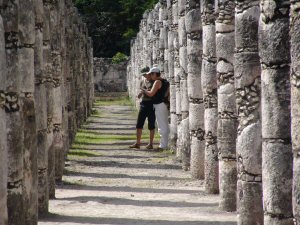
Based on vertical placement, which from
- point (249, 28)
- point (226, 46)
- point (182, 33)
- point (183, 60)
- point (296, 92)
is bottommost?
point (296, 92)

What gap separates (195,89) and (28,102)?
457cm

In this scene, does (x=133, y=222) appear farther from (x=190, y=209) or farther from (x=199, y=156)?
(x=199, y=156)

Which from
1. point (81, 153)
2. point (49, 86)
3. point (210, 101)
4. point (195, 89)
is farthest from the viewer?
point (81, 153)

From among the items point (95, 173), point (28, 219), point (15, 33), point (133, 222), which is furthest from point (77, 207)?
point (95, 173)

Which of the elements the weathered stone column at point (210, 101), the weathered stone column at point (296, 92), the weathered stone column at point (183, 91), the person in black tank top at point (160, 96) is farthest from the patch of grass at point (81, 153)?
the weathered stone column at point (296, 92)

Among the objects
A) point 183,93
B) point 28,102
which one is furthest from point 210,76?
point 183,93

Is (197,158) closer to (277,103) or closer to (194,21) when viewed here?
(194,21)

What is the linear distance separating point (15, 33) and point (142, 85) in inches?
358

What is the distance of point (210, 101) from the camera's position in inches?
430

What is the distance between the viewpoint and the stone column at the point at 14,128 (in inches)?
309

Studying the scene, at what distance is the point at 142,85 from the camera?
56.6 feet

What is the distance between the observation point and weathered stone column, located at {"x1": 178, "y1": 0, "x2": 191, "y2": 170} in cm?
1404

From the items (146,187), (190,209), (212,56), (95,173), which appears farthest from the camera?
(95,173)

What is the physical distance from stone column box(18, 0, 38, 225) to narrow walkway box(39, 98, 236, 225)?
0.86 meters
